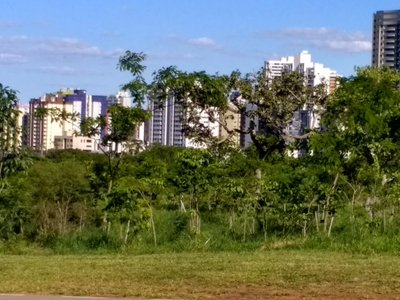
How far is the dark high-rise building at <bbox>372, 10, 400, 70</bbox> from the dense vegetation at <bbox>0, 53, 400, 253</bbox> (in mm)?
30785

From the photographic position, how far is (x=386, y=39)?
5119 centimetres

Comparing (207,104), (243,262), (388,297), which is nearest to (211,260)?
(243,262)

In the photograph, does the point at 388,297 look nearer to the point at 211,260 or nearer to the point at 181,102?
the point at 211,260

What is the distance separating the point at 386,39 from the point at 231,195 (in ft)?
116

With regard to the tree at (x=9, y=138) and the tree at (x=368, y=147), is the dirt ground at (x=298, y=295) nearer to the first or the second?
the tree at (x=368, y=147)

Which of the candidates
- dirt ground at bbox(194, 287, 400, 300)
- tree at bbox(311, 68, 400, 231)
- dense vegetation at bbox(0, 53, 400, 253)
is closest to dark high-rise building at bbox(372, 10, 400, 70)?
dense vegetation at bbox(0, 53, 400, 253)

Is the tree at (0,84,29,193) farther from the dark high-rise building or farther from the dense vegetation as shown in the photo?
the dark high-rise building

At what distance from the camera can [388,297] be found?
9.62 m

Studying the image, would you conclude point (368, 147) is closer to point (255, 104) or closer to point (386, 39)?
point (255, 104)

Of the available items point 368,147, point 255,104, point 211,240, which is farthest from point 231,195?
point 255,104

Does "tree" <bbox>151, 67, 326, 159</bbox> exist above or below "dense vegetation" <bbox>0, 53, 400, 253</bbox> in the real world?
above

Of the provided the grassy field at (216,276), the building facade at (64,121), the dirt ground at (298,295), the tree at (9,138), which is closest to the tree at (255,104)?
the building facade at (64,121)

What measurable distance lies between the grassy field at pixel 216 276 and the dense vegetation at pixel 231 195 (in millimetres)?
2014

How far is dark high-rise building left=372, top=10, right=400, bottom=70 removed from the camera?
4991 centimetres
